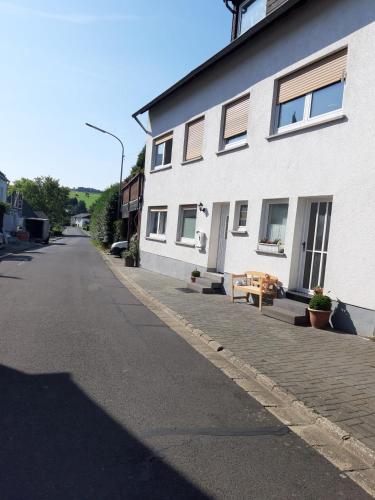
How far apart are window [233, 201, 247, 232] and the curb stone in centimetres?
590

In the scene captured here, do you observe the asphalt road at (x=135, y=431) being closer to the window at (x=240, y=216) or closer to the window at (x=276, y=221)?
the window at (x=276, y=221)

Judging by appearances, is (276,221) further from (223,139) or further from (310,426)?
(310,426)

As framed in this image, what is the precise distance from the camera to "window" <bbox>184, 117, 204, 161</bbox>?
49.3 ft

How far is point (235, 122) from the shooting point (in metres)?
12.7

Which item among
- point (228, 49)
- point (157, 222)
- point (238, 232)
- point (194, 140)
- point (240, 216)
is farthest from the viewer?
point (157, 222)

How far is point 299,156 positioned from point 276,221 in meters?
1.66

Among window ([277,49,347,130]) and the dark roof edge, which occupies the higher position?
the dark roof edge

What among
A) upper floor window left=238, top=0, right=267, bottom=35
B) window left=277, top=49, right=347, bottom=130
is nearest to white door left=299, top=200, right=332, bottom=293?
window left=277, top=49, right=347, bottom=130

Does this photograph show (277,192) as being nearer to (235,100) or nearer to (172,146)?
(235,100)

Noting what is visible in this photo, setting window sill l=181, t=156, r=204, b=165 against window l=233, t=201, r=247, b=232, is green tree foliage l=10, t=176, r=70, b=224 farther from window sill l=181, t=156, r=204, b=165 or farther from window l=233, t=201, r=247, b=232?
window l=233, t=201, r=247, b=232

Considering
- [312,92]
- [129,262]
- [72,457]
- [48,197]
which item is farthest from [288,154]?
[48,197]

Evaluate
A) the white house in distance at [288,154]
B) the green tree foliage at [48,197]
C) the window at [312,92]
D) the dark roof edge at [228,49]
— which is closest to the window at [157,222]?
the white house in distance at [288,154]

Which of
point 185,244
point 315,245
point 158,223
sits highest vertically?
point 158,223

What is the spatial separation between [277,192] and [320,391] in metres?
6.14
